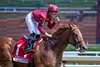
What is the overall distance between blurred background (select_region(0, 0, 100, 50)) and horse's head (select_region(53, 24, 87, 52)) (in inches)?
657

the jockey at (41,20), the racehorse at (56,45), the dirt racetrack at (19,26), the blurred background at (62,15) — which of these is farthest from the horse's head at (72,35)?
the dirt racetrack at (19,26)

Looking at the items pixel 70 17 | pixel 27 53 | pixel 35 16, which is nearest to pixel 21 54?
pixel 27 53

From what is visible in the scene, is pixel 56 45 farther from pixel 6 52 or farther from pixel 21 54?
pixel 6 52

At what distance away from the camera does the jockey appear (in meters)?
6.66

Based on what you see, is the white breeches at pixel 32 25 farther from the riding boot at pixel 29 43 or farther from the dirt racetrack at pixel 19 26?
the dirt racetrack at pixel 19 26

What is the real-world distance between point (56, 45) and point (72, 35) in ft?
1.09

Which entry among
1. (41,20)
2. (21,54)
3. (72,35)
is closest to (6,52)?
(21,54)

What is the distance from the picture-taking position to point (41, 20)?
6645 mm

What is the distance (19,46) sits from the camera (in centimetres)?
685

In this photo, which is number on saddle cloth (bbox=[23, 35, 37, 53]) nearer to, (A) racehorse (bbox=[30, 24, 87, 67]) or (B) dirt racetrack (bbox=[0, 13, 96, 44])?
(A) racehorse (bbox=[30, 24, 87, 67])

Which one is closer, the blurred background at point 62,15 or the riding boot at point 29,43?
the riding boot at point 29,43

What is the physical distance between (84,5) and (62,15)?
165cm

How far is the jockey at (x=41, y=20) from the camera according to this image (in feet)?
21.8

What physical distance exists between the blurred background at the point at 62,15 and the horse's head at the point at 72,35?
16681 mm
